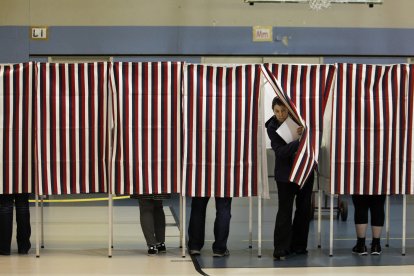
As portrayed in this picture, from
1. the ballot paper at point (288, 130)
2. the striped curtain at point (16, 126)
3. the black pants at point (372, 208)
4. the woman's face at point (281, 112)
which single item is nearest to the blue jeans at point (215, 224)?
the ballot paper at point (288, 130)

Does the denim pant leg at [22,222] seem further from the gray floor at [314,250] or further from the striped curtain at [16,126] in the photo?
the gray floor at [314,250]

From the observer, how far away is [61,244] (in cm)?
695

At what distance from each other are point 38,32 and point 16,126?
5555 millimetres

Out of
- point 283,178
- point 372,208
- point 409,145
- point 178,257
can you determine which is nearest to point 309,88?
point 283,178

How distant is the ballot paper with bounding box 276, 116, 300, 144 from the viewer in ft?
19.9

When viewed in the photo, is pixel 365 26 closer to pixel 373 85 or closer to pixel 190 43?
pixel 190 43

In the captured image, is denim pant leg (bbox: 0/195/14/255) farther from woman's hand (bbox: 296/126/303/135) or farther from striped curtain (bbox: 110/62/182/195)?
woman's hand (bbox: 296/126/303/135)

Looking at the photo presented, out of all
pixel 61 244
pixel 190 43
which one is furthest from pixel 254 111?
pixel 190 43

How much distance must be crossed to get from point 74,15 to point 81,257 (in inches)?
243

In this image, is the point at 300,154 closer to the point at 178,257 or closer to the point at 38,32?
the point at 178,257

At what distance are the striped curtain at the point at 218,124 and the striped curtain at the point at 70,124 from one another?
2.78ft

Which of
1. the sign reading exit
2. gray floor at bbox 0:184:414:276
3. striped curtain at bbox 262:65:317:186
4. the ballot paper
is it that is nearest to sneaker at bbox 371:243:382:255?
gray floor at bbox 0:184:414:276

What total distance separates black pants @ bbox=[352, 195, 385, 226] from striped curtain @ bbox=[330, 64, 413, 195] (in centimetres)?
14

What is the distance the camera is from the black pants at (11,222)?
6242 mm
